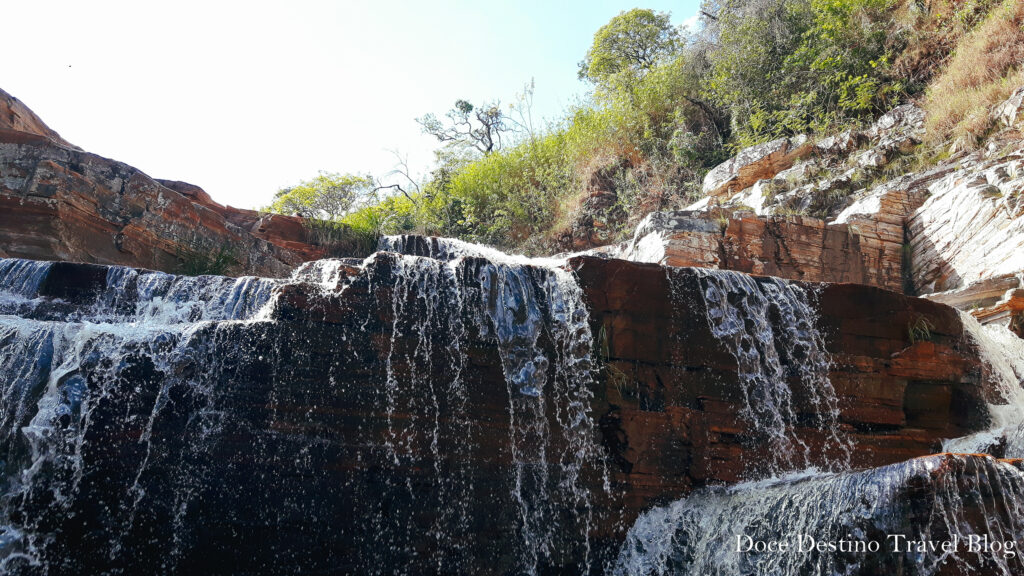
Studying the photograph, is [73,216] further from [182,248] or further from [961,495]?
[961,495]

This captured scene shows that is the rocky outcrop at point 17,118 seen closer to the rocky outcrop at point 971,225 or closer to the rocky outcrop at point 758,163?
the rocky outcrop at point 758,163

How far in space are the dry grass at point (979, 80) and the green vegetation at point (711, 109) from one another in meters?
0.03

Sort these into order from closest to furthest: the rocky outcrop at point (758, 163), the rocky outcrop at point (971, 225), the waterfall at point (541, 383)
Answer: the waterfall at point (541, 383), the rocky outcrop at point (971, 225), the rocky outcrop at point (758, 163)

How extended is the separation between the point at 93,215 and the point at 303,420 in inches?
191

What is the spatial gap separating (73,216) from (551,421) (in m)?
6.30

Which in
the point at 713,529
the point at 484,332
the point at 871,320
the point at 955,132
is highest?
the point at 955,132

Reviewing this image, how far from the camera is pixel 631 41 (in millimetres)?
20203

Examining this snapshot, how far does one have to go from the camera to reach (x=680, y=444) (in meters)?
5.98

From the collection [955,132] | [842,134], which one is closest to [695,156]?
[842,134]

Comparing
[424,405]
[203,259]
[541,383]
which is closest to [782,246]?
[541,383]

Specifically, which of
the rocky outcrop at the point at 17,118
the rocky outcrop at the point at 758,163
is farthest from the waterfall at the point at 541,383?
the rocky outcrop at the point at 758,163

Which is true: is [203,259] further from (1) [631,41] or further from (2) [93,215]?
(1) [631,41]

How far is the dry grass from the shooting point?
33.4 feet

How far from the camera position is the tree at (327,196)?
20641 mm
